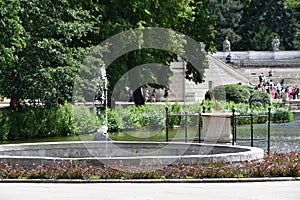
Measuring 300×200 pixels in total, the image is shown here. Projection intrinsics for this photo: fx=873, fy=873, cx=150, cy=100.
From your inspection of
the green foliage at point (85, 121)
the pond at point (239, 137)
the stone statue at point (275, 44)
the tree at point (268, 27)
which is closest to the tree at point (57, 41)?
the green foliage at point (85, 121)

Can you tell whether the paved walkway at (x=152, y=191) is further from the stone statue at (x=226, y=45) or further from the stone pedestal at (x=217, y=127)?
the stone statue at (x=226, y=45)

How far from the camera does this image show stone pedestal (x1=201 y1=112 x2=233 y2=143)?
28156 millimetres

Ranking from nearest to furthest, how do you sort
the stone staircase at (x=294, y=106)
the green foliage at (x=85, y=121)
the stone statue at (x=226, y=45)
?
the green foliage at (x=85, y=121) → the stone staircase at (x=294, y=106) → the stone statue at (x=226, y=45)

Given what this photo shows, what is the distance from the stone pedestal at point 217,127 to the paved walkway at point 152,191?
12262mm

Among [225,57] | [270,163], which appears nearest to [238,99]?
[225,57]

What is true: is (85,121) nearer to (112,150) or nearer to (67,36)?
(67,36)

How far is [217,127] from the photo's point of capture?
28312mm

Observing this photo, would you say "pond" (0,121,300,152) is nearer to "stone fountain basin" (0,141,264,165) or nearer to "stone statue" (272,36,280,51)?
"stone fountain basin" (0,141,264,165)

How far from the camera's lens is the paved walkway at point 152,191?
44.9 feet

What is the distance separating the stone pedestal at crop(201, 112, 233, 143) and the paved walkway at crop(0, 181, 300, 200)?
12.3 metres

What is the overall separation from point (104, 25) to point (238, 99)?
16.5 meters

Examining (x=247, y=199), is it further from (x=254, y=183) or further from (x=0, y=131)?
(x=0, y=131)

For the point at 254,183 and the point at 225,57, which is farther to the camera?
the point at 225,57

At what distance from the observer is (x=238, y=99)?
51531 mm
